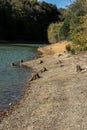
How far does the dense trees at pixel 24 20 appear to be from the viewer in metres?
159

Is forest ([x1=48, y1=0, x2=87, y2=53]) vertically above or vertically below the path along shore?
below

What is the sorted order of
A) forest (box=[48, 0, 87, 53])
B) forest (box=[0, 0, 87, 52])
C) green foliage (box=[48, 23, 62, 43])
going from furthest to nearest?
forest (box=[0, 0, 87, 52])
green foliage (box=[48, 23, 62, 43])
forest (box=[48, 0, 87, 53])

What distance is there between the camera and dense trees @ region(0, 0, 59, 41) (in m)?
159

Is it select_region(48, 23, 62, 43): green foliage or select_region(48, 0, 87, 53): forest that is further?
select_region(48, 23, 62, 43): green foliage

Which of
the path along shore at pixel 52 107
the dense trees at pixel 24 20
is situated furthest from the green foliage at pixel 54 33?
the path along shore at pixel 52 107

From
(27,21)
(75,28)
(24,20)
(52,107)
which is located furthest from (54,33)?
(52,107)

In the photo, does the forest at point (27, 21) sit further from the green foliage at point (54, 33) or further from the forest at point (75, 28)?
the forest at point (75, 28)

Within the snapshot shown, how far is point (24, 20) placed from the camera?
167500 mm

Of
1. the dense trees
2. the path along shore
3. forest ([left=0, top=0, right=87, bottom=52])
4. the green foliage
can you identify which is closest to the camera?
the path along shore

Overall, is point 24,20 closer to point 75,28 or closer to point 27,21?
point 27,21

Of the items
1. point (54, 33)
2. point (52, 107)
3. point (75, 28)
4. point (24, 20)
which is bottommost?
point (54, 33)

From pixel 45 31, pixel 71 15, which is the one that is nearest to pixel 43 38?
pixel 45 31

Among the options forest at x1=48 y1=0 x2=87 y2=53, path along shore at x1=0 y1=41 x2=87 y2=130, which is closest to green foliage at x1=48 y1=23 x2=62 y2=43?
forest at x1=48 y1=0 x2=87 y2=53

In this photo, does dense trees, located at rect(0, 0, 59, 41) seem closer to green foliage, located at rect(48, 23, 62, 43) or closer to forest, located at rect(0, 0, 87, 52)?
forest, located at rect(0, 0, 87, 52)
